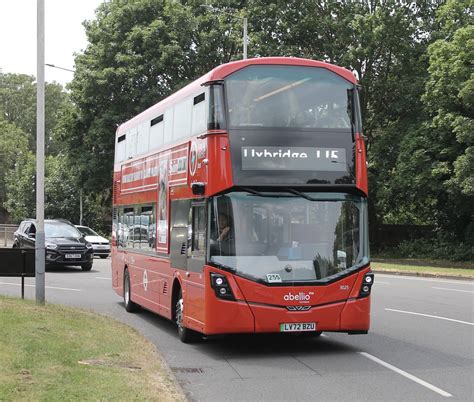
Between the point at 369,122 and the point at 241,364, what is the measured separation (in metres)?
30.1

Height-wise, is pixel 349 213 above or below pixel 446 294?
above

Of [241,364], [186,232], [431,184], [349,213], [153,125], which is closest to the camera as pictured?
[241,364]

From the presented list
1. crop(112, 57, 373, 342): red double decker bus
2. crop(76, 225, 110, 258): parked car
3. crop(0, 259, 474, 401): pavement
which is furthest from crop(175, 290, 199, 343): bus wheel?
crop(76, 225, 110, 258): parked car

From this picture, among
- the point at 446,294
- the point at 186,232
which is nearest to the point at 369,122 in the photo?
the point at 446,294

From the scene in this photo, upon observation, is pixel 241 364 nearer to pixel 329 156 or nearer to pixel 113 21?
pixel 329 156

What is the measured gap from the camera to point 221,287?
9.77 metres

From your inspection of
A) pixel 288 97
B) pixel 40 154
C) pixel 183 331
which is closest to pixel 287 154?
pixel 288 97

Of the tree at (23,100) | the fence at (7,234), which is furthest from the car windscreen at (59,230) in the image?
the tree at (23,100)

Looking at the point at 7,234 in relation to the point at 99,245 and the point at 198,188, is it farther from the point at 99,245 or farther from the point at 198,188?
the point at 198,188

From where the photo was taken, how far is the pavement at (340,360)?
7938mm

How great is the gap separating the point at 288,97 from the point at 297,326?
10.3ft

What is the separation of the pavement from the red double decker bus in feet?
1.62

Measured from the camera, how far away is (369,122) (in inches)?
1510

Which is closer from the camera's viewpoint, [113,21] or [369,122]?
[369,122]
